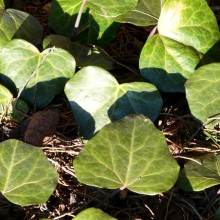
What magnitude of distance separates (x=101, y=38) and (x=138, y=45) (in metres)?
0.17

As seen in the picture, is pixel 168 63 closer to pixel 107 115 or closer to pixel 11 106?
pixel 107 115

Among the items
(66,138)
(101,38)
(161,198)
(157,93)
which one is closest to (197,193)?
(161,198)

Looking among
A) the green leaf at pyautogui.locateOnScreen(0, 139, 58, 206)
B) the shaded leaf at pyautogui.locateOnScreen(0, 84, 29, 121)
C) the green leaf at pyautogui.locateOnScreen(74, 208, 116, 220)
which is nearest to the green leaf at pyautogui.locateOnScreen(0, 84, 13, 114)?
the shaded leaf at pyautogui.locateOnScreen(0, 84, 29, 121)

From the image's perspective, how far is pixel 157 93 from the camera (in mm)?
1508

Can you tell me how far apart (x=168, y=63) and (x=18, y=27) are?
A: 47 centimetres

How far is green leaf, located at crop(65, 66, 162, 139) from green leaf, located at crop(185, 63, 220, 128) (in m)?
0.09

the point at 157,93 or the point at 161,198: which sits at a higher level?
the point at 157,93

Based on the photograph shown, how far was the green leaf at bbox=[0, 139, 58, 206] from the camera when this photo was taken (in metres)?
1.25

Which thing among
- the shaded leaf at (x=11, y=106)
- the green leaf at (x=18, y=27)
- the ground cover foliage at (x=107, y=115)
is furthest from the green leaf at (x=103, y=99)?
the green leaf at (x=18, y=27)

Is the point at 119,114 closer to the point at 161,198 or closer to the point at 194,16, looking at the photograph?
the point at 161,198

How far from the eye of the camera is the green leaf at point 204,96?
4.89 feet

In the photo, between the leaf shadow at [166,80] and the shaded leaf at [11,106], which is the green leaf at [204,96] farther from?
the shaded leaf at [11,106]

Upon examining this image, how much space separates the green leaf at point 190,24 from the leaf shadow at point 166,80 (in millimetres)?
110

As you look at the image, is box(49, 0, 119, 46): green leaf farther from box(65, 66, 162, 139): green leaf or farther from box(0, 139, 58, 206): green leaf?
box(0, 139, 58, 206): green leaf
